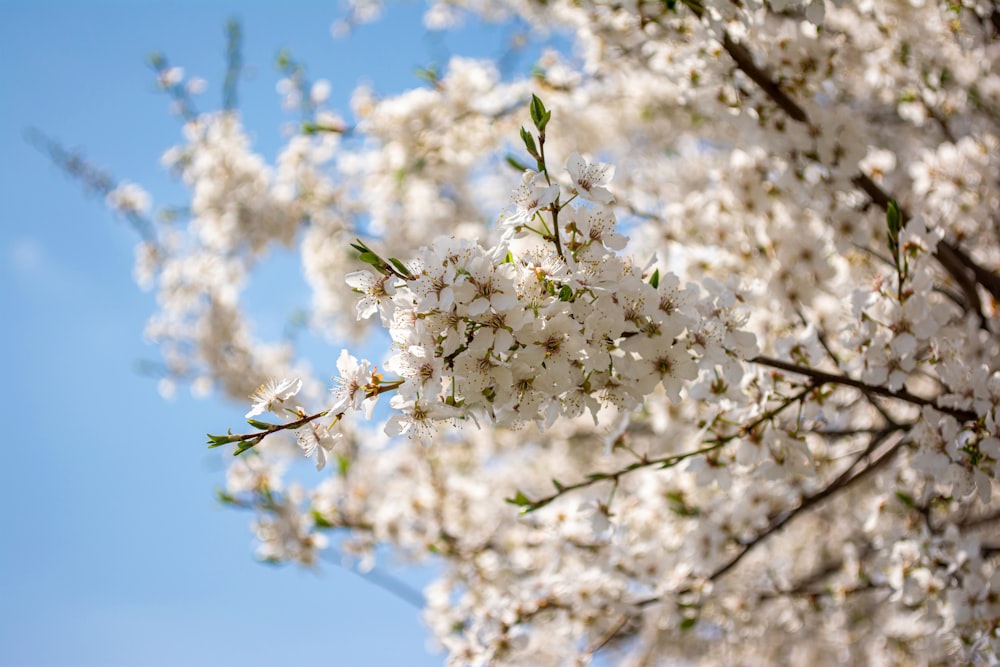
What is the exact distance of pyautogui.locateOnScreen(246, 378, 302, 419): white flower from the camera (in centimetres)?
135

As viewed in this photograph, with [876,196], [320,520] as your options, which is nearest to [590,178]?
[876,196]

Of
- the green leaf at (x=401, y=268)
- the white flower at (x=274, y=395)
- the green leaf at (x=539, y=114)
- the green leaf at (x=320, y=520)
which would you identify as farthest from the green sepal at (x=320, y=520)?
the green leaf at (x=539, y=114)

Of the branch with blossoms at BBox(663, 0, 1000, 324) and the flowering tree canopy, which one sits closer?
the flowering tree canopy

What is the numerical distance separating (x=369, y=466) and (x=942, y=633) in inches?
148

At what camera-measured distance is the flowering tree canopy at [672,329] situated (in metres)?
1.35

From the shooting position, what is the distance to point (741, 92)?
2277 mm

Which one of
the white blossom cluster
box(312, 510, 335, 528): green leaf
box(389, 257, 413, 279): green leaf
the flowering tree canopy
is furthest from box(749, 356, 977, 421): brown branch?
box(312, 510, 335, 528): green leaf

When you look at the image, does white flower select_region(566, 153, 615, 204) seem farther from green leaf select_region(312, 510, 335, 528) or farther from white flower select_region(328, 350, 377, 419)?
green leaf select_region(312, 510, 335, 528)

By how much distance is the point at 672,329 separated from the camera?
139 cm

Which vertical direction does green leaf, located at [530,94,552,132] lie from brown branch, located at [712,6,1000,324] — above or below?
below

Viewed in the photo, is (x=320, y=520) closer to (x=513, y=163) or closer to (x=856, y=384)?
(x=513, y=163)

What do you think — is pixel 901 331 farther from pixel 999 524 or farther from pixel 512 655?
pixel 999 524

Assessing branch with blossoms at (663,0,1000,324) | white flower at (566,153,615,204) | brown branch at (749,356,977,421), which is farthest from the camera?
branch with blossoms at (663,0,1000,324)

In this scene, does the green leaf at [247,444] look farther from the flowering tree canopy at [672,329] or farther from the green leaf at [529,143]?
the green leaf at [529,143]
